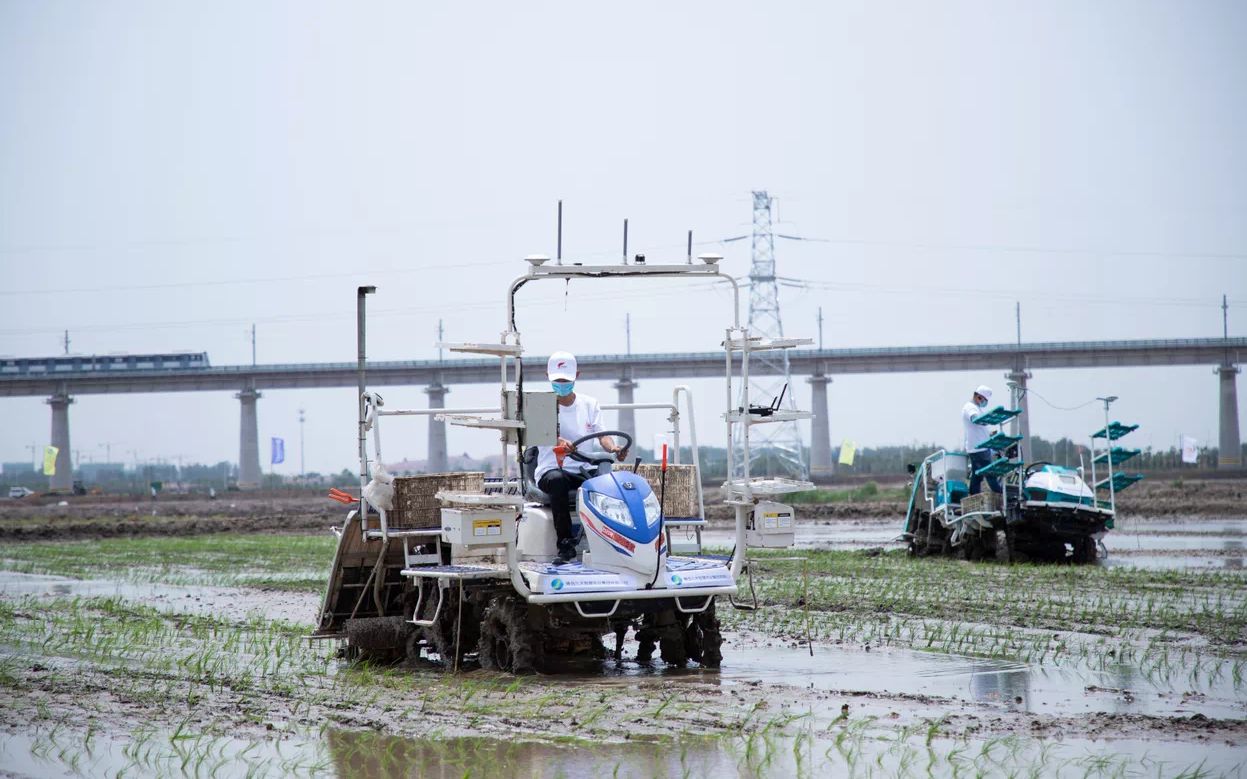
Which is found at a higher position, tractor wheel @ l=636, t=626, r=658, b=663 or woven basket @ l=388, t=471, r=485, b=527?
woven basket @ l=388, t=471, r=485, b=527

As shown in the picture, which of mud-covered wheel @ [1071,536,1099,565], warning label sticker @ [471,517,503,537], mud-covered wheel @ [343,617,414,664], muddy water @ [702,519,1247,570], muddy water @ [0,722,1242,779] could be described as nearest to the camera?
muddy water @ [0,722,1242,779]

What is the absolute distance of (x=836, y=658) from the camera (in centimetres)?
1190

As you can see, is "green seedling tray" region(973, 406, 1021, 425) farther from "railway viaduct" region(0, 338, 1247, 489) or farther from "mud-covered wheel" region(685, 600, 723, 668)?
"railway viaduct" region(0, 338, 1247, 489)

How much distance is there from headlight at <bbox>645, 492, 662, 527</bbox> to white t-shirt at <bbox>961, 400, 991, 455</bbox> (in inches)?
495

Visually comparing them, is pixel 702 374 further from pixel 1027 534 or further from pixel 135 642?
pixel 135 642

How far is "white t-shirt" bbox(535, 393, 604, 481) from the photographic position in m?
11.8

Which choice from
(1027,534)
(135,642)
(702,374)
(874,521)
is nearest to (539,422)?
(135,642)

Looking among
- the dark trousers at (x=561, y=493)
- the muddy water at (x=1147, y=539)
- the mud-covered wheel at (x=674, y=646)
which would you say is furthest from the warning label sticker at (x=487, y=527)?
the muddy water at (x=1147, y=539)

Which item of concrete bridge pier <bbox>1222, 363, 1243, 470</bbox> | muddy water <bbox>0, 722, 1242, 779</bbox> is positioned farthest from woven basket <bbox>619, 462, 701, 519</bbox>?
concrete bridge pier <bbox>1222, 363, 1243, 470</bbox>

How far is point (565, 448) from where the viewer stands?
1162 centimetres

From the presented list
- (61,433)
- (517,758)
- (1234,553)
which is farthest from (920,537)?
(61,433)

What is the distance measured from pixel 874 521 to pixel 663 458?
114 ft

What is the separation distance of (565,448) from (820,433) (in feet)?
267

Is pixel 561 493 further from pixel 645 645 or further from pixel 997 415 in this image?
→ pixel 997 415
